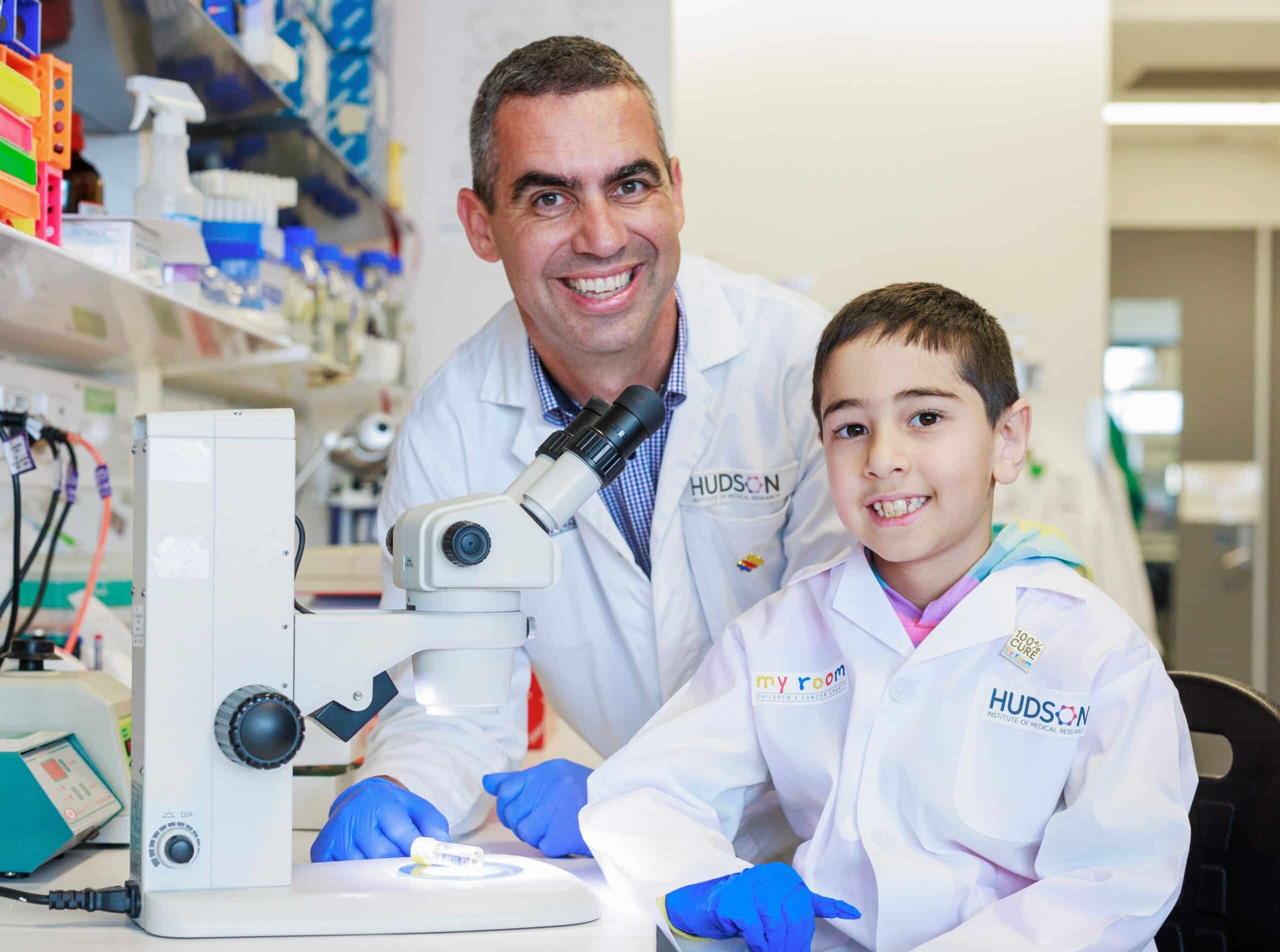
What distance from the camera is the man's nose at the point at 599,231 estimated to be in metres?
1.55

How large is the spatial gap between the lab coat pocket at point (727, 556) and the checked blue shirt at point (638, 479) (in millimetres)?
66

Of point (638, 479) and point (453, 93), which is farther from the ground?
point (453, 93)

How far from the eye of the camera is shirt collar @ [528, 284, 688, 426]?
1.72 meters

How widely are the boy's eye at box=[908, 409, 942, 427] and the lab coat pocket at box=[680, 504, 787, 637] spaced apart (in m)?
0.40

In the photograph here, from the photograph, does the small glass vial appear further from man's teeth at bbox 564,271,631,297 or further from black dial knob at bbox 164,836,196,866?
man's teeth at bbox 564,271,631,297

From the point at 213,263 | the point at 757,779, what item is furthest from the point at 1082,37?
the point at 757,779

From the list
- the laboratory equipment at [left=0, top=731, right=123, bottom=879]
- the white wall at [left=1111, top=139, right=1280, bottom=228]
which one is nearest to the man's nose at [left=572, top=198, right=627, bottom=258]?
the laboratory equipment at [left=0, top=731, right=123, bottom=879]

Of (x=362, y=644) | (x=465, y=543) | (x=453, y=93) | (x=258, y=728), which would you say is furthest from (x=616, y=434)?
(x=453, y=93)

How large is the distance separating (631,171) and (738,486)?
442 millimetres

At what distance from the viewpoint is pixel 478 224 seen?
5.78 ft

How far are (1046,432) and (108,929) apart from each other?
3.14m

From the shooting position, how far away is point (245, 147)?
2.20 metres

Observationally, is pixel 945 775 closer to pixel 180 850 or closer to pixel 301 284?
pixel 180 850

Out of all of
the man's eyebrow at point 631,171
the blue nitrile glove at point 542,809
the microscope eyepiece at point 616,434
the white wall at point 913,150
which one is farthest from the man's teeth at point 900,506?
the white wall at point 913,150
